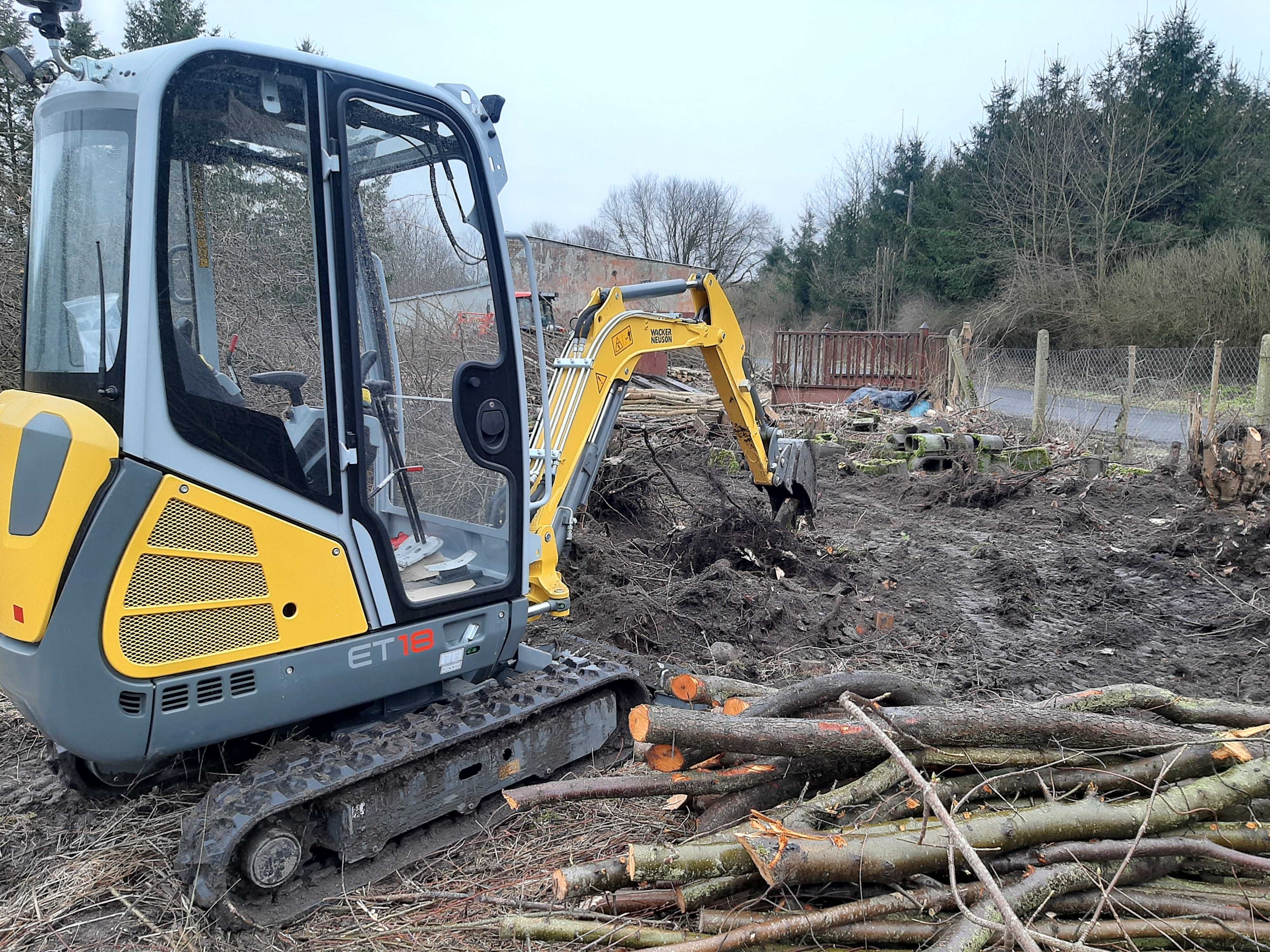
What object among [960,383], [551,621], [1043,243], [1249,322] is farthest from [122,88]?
[1043,243]

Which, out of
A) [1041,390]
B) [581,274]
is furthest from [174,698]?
[581,274]

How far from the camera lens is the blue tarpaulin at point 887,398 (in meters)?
16.8

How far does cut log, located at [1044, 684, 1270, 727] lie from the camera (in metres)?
3.24

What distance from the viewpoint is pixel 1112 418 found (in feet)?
45.8

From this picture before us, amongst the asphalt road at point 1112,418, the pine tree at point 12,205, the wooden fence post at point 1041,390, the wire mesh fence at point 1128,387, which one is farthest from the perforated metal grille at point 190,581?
the wooden fence post at point 1041,390

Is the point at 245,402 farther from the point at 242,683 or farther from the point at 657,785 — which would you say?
the point at 657,785

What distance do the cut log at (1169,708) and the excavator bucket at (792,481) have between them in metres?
3.79

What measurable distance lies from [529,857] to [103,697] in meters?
1.55

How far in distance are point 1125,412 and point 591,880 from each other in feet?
39.9

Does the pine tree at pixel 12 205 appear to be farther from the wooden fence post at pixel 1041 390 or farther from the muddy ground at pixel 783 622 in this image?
the wooden fence post at pixel 1041 390

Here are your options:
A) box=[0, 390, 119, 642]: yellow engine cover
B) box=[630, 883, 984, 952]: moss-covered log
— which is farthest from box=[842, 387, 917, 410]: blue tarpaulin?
box=[0, 390, 119, 642]: yellow engine cover

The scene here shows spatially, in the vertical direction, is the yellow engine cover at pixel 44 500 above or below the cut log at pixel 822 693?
above

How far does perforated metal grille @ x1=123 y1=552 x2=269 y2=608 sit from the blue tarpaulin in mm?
15067

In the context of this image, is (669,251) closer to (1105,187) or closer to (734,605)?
(1105,187)
